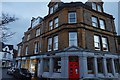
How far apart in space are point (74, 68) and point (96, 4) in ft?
40.5

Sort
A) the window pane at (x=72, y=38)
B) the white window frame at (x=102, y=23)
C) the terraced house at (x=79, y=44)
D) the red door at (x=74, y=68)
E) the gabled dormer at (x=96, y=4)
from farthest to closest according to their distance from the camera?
the gabled dormer at (x=96, y=4) → the white window frame at (x=102, y=23) → the window pane at (x=72, y=38) → the terraced house at (x=79, y=44) → the red door at (x=74, y=68)

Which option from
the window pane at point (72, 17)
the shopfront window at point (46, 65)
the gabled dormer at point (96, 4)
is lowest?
the shopfront window at point (46, 65)

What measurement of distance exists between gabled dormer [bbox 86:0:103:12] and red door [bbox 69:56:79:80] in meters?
9.87

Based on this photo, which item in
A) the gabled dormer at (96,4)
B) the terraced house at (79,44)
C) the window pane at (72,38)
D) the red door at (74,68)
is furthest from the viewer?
the gabled dormer at (96,4)

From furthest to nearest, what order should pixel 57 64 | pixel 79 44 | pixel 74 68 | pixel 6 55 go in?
1. pixel 6 55
2. pixel 57 64
3. pixel 79 44
4. pixel 74 68

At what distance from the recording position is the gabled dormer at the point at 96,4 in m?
15.1

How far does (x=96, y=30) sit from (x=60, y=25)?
5875mm

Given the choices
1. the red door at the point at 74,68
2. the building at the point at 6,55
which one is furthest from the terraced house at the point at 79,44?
the building at the point at 6,55

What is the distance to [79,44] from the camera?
11.6m

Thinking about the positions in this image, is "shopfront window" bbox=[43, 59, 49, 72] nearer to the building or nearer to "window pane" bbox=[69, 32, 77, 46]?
"window pane" bbox=[69, 32, 77, 46]

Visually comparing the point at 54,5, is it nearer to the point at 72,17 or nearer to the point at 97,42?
the point at 72,17

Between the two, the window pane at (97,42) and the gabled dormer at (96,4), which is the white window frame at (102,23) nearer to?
the gabled dormer at (96,4)

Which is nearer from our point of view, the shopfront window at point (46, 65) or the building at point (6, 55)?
the shopfront window at point (46, 65)

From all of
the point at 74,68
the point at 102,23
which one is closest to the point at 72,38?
the point at 74,68
